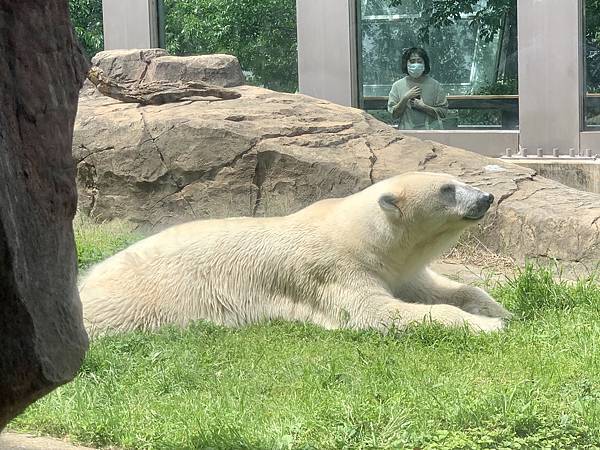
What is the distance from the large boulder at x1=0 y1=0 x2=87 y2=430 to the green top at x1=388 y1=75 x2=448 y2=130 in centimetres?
1100

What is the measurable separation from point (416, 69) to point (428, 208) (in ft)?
24.2

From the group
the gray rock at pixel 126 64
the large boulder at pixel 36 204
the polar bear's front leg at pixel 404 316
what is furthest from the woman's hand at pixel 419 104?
the large boulder at pixel 36 204

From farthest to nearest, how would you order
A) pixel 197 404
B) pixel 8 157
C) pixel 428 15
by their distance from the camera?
1. pixel 428 15
2. pixel 197 404
3. pixel 8 157

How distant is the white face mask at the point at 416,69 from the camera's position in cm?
1343

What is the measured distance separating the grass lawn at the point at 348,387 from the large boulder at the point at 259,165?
2.22m

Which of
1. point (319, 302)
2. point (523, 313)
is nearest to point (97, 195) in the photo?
point (319, 302)

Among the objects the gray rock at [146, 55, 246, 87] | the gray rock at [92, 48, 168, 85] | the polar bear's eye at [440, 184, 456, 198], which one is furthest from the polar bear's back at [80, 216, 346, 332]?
the gray rock at [92, 48, 168, 85]

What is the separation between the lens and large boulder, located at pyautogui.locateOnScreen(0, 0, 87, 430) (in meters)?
2.27

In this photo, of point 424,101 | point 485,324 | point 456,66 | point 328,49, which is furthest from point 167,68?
point 485,324

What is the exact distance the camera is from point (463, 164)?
9148 mm

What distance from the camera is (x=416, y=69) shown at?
13.4 meters

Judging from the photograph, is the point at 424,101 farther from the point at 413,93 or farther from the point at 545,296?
the point at 545,296

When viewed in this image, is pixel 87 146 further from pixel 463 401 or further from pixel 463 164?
pixel 463 401

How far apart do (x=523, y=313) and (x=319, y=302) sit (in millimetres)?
1212
